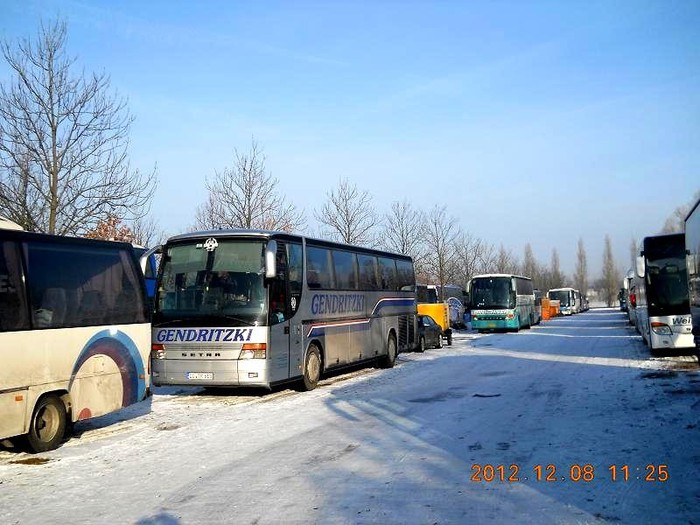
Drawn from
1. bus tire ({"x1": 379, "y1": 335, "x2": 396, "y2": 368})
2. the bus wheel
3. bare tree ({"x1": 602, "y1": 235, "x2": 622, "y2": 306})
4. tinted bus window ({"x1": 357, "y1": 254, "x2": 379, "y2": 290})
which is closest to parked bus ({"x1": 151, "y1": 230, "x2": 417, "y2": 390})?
tinted bus window ({"x1": 357, "y1": 254, "x2": 379, "y2": 290})

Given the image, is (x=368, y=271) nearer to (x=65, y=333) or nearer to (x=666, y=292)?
(x=666, y=292)

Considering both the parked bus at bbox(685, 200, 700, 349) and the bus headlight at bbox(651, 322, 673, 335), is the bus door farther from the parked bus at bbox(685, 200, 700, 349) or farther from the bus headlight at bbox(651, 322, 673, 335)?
the bus headlight at bbox(651, 322, 673, 335)

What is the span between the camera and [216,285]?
1277 cm

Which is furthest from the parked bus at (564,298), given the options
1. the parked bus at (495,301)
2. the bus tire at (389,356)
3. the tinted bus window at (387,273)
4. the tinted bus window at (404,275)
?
the bus tire at (389,356)

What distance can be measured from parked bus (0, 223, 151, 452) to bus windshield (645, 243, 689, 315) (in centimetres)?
1424

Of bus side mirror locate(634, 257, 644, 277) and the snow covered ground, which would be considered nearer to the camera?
the snow covered ground

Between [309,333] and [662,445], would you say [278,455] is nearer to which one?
[662,445]

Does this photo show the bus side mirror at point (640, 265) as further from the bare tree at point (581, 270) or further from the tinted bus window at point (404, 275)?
the bare tree at point (581, 270)

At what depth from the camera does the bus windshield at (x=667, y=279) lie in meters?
18.0

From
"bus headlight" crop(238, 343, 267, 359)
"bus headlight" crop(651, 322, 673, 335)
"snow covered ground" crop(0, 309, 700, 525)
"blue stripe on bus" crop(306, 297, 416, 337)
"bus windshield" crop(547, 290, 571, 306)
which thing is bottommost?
"snow covered ground" crop(0, 309, 700, 525)

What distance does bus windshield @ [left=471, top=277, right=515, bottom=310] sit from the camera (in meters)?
37.6

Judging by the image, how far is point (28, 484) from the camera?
7145mm

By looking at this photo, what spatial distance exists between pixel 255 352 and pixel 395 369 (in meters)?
7.42

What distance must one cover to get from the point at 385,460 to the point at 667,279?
13817mm
